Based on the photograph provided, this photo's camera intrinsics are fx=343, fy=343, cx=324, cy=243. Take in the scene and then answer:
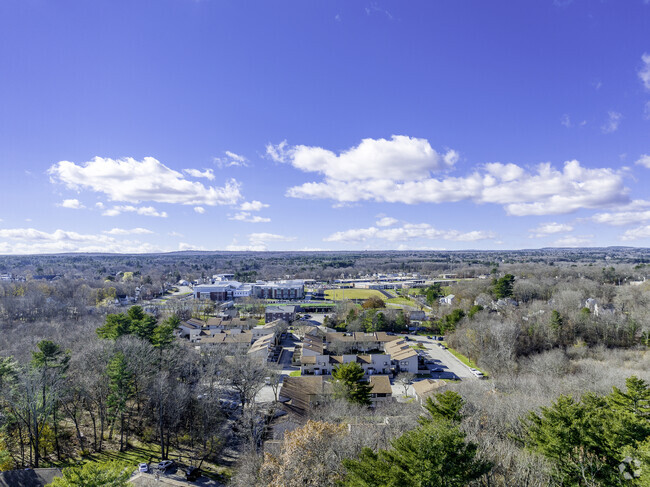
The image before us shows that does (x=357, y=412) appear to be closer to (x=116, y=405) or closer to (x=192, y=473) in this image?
(x=192, y=473)

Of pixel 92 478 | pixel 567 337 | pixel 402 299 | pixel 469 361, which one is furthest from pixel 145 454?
pixel 402 299

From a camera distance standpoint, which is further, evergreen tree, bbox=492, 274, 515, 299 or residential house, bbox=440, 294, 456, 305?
residential house, bbox=440, 294, 456, 305

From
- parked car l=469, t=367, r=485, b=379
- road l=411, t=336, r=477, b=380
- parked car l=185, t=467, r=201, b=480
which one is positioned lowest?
road l=411, t=336, r=477, b=380

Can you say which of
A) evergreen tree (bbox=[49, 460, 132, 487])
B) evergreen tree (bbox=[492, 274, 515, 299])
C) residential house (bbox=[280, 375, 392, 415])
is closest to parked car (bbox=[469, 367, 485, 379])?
residential house (bbox=[280, 375, 392, 415])

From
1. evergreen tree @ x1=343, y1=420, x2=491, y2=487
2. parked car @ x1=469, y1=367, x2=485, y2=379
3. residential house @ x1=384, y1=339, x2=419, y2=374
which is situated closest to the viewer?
evergreen tree @ x1=343, y1=420, x2=491, y2=487

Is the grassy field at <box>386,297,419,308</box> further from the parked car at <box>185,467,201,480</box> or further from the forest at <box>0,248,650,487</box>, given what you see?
the parked car at <box>185,467,201,480</box>

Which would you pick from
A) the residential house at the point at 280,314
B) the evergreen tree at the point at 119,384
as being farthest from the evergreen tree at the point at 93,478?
the residential house at the point at 280,314

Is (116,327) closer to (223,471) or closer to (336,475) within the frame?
(223,471)

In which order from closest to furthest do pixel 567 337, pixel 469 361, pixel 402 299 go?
pixel 469 361, pixel 567 337, pixel 402 299
